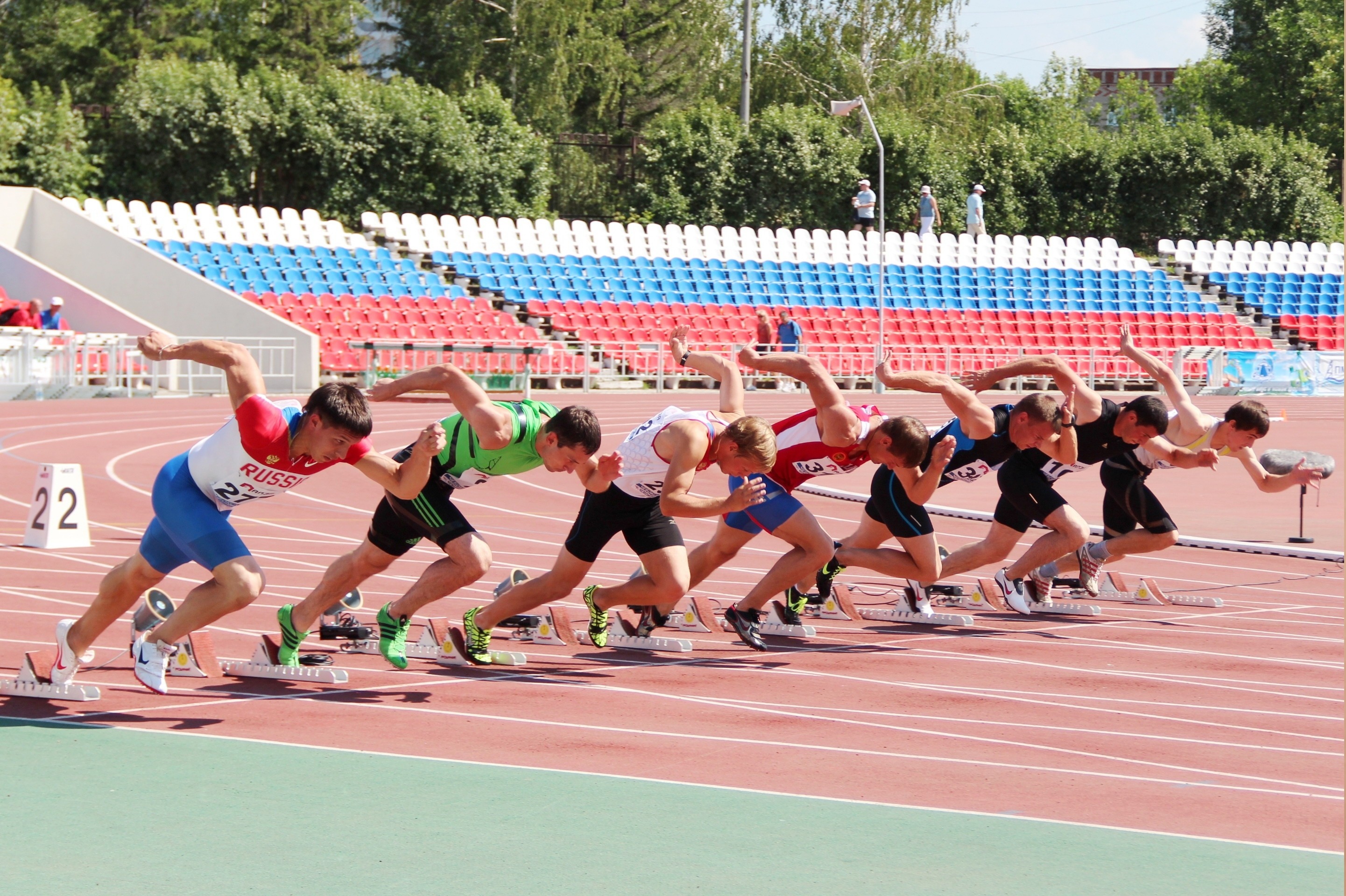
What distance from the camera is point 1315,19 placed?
6988 cm

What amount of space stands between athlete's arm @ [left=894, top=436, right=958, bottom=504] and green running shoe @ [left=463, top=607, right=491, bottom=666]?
7.71ft

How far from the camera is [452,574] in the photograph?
7906mm

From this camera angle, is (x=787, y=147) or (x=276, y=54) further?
(x=276, y=54)

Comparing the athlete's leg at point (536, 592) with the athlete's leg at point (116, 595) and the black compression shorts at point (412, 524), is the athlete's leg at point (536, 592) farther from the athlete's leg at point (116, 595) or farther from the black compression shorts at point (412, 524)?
the athlete's leg at point (116, 595)

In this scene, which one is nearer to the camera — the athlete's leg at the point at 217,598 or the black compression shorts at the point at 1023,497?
the athlete's leg at the point at 217,598

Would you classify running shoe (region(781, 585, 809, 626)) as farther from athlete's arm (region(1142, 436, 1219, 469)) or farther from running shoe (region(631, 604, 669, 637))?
athlete's arm (region(1142, 436, 1219, 469))

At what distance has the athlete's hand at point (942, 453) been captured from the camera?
866cm

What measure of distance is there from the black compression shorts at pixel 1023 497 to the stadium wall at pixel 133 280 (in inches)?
713

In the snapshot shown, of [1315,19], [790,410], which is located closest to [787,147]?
[790,410]

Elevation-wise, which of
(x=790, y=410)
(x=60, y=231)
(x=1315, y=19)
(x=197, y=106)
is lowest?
(x=790, y=410)

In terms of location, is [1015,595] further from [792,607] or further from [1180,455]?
[792,607]

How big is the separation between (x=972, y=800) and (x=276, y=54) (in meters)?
50.9

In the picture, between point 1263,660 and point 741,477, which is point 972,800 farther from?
point 1263,660

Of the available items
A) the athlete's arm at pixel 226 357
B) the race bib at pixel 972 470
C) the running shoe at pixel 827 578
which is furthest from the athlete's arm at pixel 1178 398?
the athlete's arm at pixel 226 357
